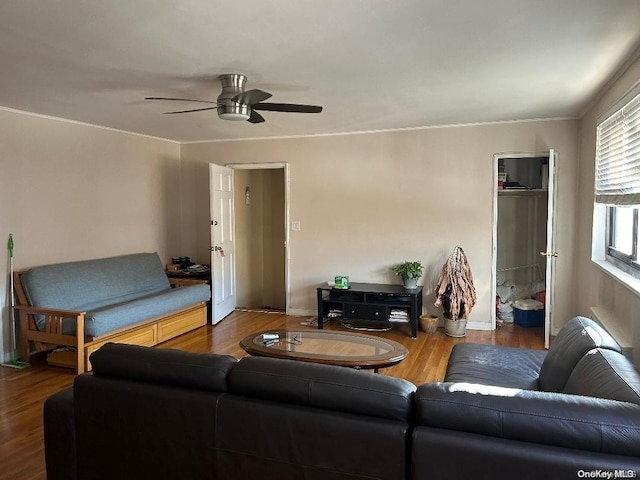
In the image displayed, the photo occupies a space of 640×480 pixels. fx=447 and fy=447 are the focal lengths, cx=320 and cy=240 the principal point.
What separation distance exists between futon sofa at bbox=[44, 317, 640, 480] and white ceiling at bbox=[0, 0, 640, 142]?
5.20ft

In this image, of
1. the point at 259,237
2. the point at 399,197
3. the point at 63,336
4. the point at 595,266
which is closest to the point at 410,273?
the point at 399,197

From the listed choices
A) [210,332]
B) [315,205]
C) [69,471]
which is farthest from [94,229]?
[69,471]

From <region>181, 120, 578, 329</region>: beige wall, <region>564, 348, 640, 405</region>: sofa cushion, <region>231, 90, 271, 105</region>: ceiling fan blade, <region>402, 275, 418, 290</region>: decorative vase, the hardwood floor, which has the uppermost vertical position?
<region>231, 90, 271, 105</region>: ceiling fan blade

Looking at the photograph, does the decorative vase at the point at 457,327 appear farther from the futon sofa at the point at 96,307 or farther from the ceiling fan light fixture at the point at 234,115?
the ceiling fan light fixture at the point at 234,115

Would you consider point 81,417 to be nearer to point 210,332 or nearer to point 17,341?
point 17,341

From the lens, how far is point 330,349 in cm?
320

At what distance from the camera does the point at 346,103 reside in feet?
13.0

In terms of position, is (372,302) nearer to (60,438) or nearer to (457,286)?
(457,286)

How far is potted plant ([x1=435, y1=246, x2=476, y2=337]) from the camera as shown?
4844 millimetres

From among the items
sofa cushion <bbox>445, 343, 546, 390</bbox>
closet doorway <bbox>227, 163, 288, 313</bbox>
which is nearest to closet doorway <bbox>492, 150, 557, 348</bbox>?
sofa cushion <bbox>445, 343, 546, 390</bbox>

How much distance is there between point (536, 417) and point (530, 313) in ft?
13.7

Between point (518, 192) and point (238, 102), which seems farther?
point (518, 192)

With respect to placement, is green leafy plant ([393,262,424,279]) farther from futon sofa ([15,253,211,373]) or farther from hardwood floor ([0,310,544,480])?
futon sofa ([15,253,211,373])

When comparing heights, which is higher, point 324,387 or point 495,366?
point 324,387
